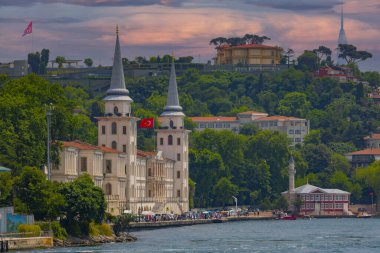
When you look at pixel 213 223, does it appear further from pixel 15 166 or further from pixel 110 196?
pixel 15 166

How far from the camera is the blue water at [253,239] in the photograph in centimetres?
12900

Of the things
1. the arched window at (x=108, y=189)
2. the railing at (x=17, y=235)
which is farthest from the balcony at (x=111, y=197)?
the railing at (x=17, y=235)

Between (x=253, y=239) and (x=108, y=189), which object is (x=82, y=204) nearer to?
(x=253, y=239)

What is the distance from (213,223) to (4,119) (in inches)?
2195

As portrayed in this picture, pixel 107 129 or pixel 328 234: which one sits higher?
pixel 107 129

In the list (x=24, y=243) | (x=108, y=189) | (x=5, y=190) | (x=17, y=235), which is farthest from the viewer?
(x=108, y=189)

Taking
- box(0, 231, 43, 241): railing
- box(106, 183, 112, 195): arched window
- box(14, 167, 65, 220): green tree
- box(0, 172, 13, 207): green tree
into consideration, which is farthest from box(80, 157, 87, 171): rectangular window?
box(0, 231, 43, 241): railing

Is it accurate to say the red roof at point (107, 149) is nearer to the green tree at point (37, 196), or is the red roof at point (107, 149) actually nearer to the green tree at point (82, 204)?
the green tree at point (82, 204)

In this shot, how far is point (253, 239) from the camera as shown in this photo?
5886 inches

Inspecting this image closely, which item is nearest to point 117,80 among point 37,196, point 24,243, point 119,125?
point 119,125

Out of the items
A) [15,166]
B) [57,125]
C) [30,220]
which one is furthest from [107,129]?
[30,220]

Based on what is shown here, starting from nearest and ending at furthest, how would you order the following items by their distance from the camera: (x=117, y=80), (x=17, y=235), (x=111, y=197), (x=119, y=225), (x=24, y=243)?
(x=24, y=243) → (x=17, y=235) → (x=119, y=225) → (x=111, y=197) → (x=117, y=80)

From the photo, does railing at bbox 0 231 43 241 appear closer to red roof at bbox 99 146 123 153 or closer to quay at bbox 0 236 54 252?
quay at bbox 0 236 54 252

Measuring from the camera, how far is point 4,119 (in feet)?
486
